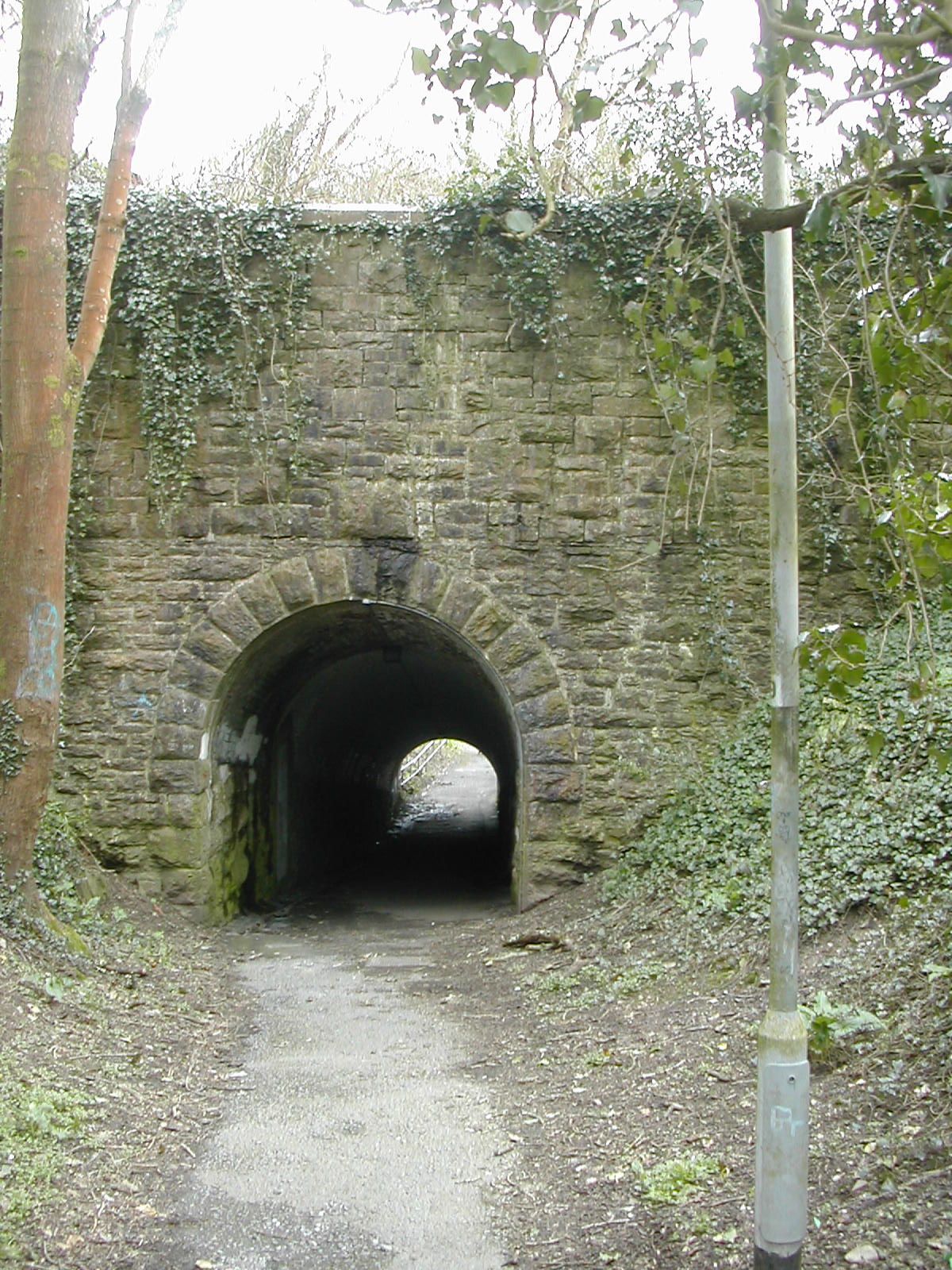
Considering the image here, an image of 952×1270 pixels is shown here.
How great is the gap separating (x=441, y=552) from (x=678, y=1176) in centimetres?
555

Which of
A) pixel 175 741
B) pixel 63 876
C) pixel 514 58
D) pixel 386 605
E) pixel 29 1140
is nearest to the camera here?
pixel 514 58

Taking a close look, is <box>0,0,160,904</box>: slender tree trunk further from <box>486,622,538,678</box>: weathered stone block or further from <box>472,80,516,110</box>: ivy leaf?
<box>472,80,516,110</box>: ivy leaf

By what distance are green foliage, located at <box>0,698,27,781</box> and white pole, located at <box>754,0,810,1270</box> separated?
194 inches

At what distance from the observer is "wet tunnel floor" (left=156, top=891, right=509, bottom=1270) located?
3.91m

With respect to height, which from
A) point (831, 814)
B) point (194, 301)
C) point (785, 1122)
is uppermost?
point (194, 301)

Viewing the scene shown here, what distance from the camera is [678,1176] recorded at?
13.6ft

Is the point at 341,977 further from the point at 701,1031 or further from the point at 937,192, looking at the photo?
the point at 937,192

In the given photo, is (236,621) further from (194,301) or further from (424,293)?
(424,293)

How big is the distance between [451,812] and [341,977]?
53.2ft

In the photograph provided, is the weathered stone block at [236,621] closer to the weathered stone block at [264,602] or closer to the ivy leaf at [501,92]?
the weathered stone block at [264,602]

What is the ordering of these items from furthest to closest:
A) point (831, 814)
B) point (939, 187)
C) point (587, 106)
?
point (831, 814) → point (587, 106) → point (939, 187)

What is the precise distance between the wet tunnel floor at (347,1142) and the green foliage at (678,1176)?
0.57 meters

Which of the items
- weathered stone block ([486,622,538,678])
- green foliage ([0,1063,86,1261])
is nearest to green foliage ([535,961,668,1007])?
weathered stone block ([486,622,538,678])

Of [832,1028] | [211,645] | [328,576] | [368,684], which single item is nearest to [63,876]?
[211,645]
